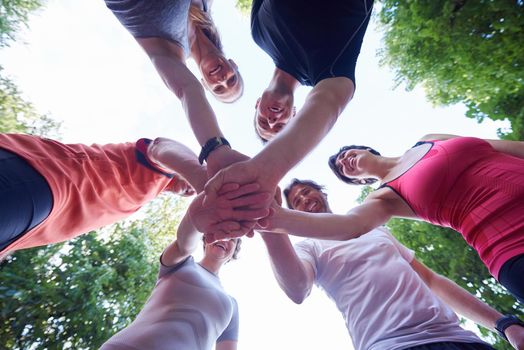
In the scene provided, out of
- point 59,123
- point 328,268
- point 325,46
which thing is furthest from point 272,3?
point 59,123

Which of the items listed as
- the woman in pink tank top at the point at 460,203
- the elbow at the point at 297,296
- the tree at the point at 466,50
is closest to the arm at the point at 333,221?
the woman in pink tank top at the point at 460,203

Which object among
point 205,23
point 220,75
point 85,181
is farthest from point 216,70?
point 85,181

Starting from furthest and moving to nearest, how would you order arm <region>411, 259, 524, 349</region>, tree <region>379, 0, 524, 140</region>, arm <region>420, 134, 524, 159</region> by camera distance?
tree <region>379, 0, 524, 140</region>, arm <region>420, 134, 524, 159</region>, arm <region>411, 259, 524, 349</region>

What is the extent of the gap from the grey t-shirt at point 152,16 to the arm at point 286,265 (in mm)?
1508

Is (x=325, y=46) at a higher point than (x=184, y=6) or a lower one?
lower

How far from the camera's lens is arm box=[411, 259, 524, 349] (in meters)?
1.69

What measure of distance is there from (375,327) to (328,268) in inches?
24.7

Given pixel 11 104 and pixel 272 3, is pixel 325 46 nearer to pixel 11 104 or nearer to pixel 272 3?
pixel 272 3

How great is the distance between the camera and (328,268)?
7.67 feet

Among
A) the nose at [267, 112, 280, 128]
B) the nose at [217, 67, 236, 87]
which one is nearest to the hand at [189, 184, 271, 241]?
the nose at [267, 112, 280, 128]

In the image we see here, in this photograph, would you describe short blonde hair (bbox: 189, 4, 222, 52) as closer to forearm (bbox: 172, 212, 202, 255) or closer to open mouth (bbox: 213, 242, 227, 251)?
forearm (bbox: 172, 212, 202, 255)

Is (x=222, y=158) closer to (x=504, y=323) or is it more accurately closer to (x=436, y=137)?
(x=436, y=137)

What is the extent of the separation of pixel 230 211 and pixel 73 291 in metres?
3.06

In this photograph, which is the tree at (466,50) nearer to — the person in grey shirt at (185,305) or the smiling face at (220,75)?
the smiling face at (220,75)
